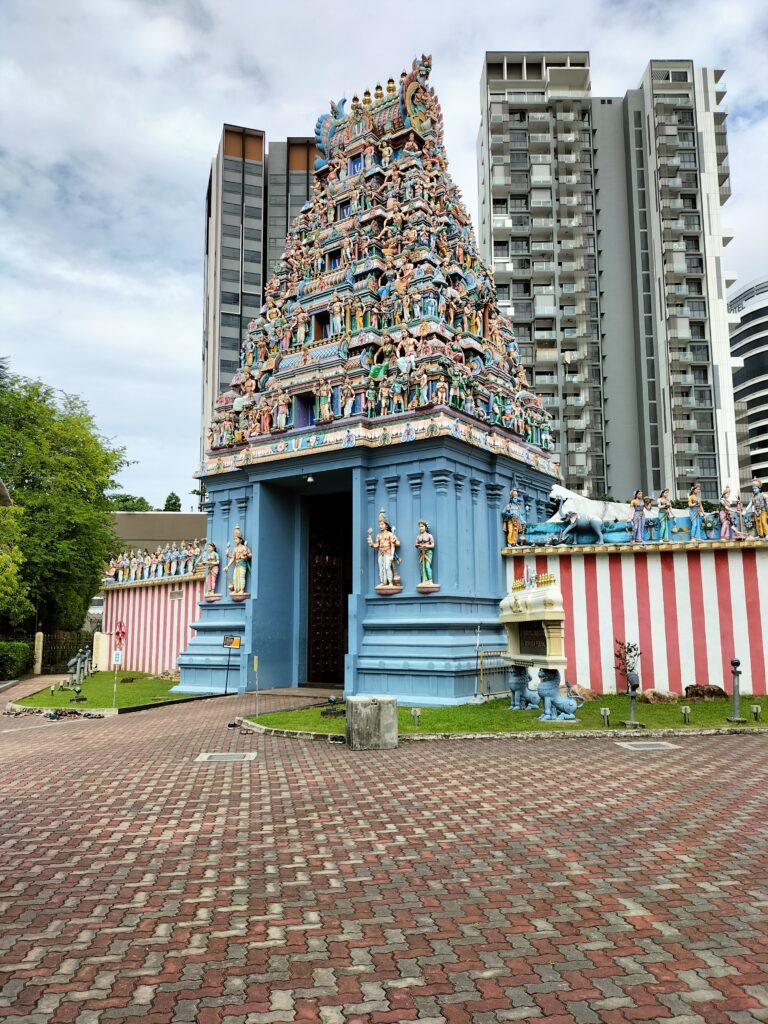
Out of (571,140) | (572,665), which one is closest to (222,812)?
(572,665)

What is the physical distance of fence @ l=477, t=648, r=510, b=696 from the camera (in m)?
18.1

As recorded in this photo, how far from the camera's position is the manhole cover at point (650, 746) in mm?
11359

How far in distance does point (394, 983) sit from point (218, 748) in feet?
27.8

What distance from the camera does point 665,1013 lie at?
12.3ft

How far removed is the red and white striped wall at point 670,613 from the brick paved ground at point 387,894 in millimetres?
8313

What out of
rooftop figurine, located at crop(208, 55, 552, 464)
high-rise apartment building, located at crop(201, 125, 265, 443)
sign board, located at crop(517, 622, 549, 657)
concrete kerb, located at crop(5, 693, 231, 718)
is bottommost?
concrete kerb, located at crop(5, 693, 231, 718)

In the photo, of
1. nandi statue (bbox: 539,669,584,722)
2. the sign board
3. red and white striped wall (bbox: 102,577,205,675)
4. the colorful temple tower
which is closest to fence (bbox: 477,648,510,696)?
the colorful temple tower

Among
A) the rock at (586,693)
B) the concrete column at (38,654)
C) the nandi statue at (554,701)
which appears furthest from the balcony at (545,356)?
the nandi statue at (554,701)

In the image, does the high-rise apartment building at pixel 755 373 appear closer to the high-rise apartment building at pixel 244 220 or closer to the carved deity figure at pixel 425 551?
the high-rise apartment building at pixel 244 220

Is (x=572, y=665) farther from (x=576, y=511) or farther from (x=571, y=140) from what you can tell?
(x=571, y=140)

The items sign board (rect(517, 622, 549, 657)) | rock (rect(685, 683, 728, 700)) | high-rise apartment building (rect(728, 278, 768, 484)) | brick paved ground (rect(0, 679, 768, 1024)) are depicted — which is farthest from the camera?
high-rise apartment building (rect(728, 278, 768, 484))

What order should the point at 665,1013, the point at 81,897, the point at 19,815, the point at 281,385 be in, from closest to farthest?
the point at 665,1013 → the point at 81,897 → the point at 19,815 → the point at 281,385

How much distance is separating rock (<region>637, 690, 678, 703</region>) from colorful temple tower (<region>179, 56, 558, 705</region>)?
389cm

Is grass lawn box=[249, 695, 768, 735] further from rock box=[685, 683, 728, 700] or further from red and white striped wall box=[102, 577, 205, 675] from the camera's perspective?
red and white striped wall box=[102, 577, 205, 675]
